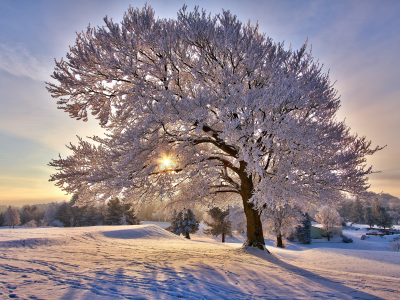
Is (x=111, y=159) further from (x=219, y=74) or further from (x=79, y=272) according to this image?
(x=219, y=74)

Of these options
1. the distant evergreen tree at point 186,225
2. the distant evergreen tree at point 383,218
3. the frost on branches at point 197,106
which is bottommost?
the distant evergreen tree at point 186,225

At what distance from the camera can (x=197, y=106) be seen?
Answer: 707cm

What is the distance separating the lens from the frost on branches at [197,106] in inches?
284

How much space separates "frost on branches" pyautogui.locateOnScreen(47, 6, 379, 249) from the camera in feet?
23.7

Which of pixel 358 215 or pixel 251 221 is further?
pixel 358 215

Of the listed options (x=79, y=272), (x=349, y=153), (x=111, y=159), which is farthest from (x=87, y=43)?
(x=349, y=153)

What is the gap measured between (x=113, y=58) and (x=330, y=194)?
976 cm

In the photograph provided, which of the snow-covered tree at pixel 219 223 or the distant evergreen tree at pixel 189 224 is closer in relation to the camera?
the snow-covered tree at pixel 219 223

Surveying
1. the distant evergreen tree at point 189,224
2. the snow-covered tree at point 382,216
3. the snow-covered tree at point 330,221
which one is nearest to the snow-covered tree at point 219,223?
the distant evergreen tree at point 189,224

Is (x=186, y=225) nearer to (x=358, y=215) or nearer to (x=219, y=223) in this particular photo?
(x=219, y=223)

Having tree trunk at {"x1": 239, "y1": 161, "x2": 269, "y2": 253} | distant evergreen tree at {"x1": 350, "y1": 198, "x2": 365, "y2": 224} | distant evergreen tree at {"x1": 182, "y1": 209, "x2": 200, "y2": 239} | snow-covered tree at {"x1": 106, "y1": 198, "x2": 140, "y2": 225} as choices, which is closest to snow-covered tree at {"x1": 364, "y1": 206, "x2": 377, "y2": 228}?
distant evergreen tree at {"x1": 350, "y1": 198, "x2": 365, "y2": 224}

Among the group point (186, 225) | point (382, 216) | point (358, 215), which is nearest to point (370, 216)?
point (382, 216)

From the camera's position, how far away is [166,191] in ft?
29.0

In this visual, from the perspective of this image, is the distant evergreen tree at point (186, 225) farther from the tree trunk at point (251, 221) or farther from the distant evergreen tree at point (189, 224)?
the tree trunk at point (251, 221)
